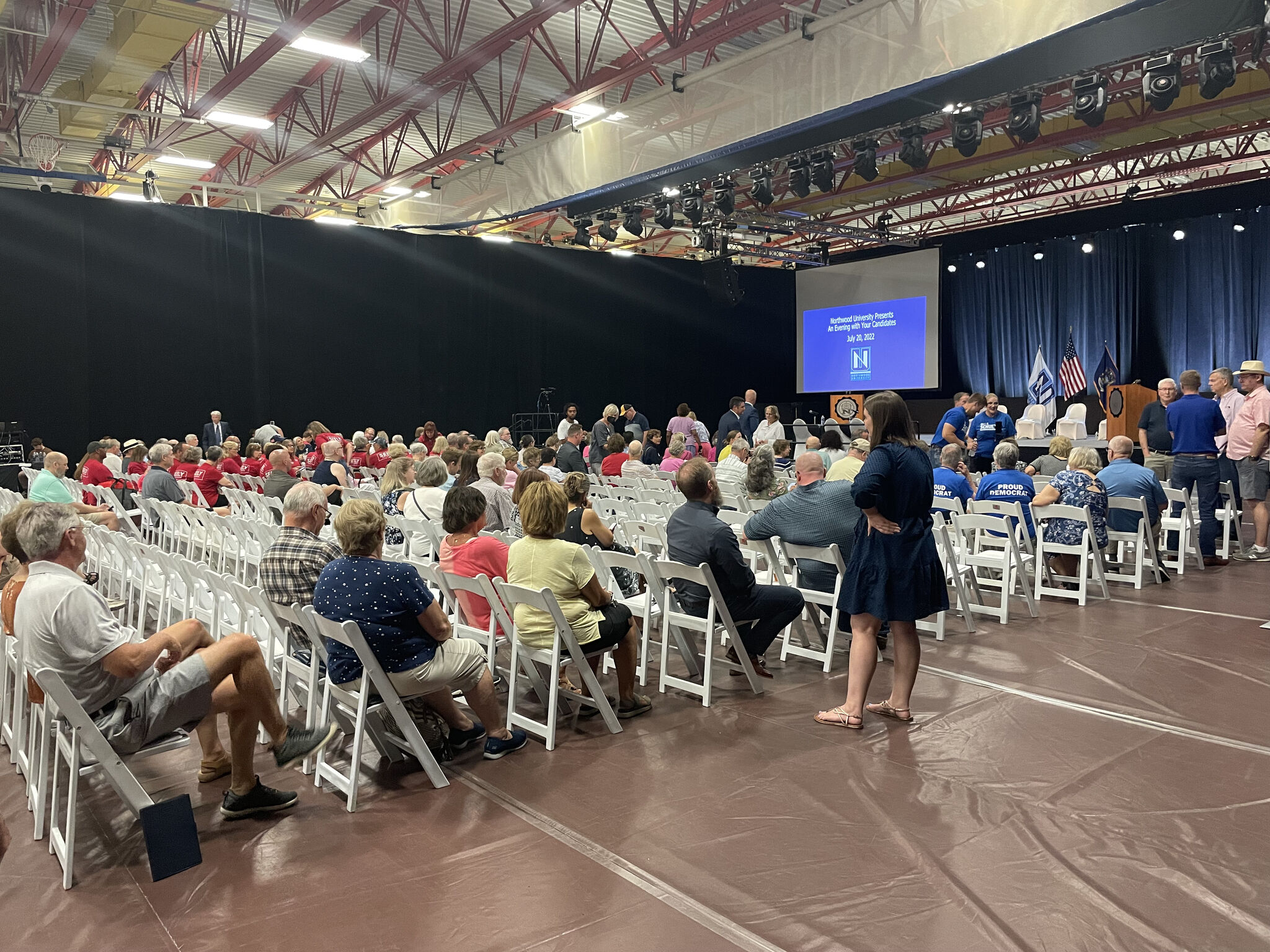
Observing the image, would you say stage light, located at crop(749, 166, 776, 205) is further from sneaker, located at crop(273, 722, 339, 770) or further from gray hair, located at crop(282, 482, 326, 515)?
sneaker, located at crop(273, 722, 339, 770)

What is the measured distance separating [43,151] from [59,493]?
30.6 feet

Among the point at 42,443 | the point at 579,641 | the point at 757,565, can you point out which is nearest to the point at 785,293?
the point at 42,443

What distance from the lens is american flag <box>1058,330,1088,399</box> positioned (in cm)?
1669

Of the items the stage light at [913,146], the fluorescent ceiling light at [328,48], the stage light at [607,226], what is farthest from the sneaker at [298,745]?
the stage light at [607,226]

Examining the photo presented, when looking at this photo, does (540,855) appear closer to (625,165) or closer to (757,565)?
(757,565)

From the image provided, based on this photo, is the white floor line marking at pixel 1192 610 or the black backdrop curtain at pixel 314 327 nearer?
the white floor line marking at pixel 1192 610

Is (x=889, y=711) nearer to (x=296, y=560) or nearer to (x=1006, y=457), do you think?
(x=296, y=560)

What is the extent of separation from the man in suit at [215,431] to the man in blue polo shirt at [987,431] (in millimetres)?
10929

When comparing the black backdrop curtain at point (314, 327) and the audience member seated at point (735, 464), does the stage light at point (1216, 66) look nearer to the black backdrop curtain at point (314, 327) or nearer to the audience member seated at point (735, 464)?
the audience member seated at point (735, 464)

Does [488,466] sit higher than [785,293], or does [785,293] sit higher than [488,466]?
[785,293]

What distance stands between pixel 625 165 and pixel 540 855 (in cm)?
881

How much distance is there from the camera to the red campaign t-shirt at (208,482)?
27.8 ft

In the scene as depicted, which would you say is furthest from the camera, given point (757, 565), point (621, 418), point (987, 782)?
point (621, 418)

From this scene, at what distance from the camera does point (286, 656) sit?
12.1 feet
